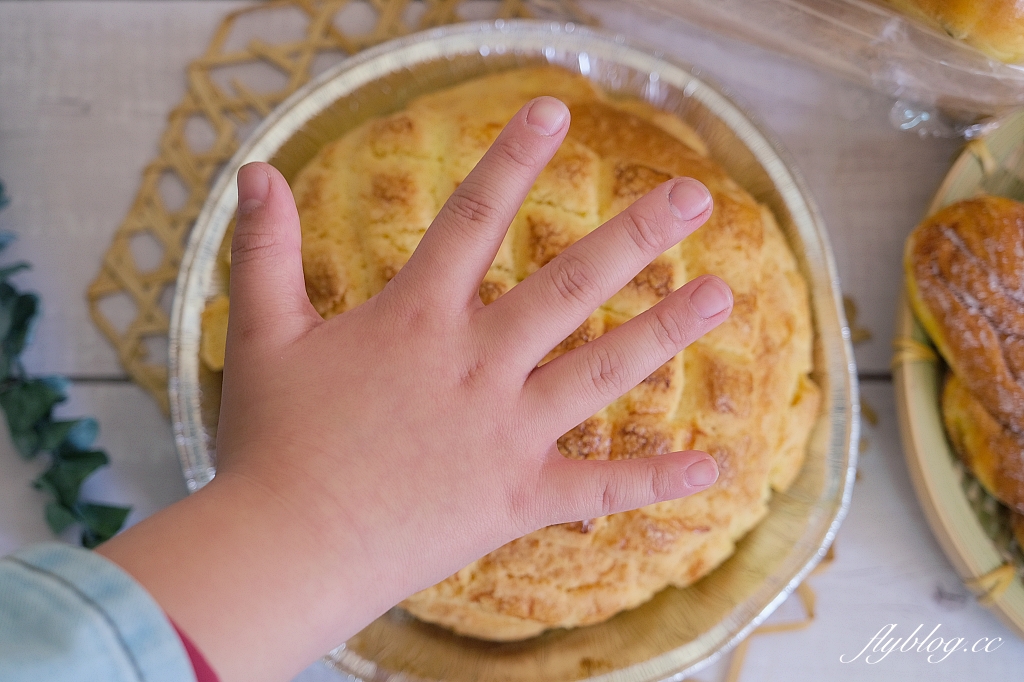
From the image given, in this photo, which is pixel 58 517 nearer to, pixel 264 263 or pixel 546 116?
pixel 264 263

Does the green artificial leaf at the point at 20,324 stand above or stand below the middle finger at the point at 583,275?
below

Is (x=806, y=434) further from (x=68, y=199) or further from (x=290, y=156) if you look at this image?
(x=68, y=199)

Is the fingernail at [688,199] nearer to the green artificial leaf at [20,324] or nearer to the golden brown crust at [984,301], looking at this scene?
the golden brown crust at [984,301]

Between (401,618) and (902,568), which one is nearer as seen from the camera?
(401,618)

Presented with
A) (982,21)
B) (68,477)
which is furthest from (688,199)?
(68,477)

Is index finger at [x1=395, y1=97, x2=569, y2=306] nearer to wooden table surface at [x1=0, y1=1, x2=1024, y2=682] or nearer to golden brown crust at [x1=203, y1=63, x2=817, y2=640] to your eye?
golden brown crust at [x1=203, y1=63, x2=817, y2=640]

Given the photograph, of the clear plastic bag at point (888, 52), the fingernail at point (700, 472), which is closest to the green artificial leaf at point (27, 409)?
the fingernail at point (700, 472)

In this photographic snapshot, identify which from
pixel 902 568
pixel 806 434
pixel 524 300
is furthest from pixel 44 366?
pixel 902 568
